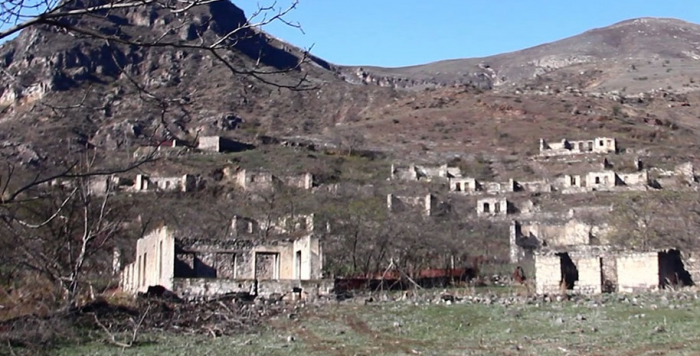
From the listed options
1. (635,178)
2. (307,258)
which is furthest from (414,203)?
(307,258)

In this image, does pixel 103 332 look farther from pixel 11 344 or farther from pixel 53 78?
pixel 53 78

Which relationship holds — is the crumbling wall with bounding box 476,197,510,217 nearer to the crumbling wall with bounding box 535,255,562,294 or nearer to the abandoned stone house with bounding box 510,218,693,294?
the abandoned stone house with bounding box 510,218,693,294

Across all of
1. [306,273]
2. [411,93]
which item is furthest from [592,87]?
[306,273]

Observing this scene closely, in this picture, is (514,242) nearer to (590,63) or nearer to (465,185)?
(465,185)

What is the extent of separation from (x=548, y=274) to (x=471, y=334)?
8015 mm

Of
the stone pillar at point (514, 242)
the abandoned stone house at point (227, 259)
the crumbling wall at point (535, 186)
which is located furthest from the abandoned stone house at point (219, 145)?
the abandoned stone house at point (227, 259)

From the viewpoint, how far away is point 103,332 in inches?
559

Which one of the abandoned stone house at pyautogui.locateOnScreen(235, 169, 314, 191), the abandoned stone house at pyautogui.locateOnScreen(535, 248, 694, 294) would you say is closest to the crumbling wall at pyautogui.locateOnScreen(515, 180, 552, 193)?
the abandoned stone house at pyautogui.locateOnScreen(235, 169, 314, 191)

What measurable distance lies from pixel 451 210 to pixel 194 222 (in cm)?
1558

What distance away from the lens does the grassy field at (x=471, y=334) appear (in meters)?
11.7

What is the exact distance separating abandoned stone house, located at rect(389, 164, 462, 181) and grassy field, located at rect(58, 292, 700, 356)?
44842 mm

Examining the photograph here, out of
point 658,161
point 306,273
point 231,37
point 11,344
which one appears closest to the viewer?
point 231,37

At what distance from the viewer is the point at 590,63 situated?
136 meters

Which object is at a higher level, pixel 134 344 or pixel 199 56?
pixel 199 56
